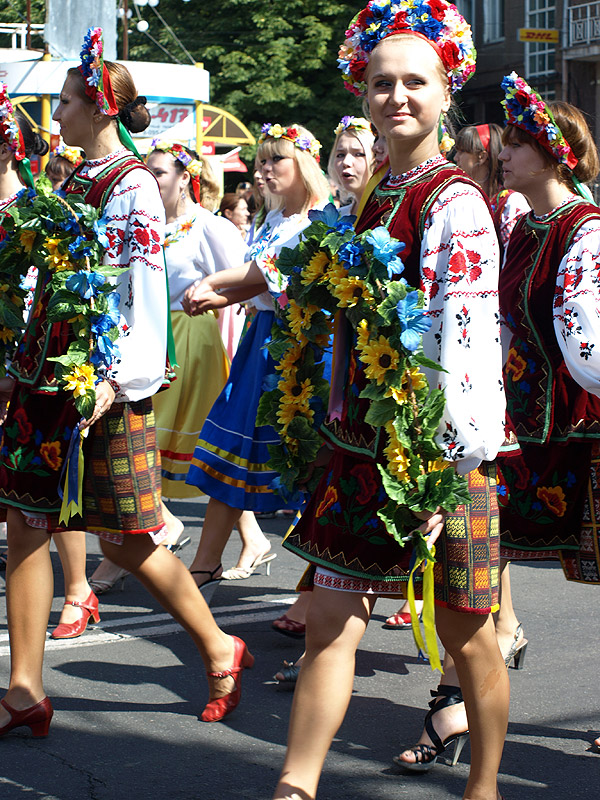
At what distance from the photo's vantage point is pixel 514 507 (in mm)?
3752

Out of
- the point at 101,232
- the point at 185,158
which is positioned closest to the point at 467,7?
the point at 185,158

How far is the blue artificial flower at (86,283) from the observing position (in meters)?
3.38

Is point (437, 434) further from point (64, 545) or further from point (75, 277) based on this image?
point (64, 545)

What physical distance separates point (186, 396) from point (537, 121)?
121 inches

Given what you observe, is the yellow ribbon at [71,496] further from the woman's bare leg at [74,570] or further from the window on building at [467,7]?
the window on building at [467,7]

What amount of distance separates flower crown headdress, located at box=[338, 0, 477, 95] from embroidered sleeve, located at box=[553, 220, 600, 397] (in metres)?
0.77

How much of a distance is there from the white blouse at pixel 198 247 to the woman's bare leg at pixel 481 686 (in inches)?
126

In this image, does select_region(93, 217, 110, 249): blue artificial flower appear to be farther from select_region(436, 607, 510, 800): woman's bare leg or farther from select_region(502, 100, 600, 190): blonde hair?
select_region(436, 607, 510, 800): woman's bare leg

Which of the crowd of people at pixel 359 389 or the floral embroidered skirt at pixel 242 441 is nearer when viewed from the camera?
the crowd of people at pixel 359 389

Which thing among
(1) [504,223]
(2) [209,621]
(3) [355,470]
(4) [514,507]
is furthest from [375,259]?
(1) [504,223]

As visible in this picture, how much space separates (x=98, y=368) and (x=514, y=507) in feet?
4.59

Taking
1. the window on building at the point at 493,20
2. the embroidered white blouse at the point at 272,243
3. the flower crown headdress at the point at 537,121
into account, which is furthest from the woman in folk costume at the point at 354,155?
the window on building at the point at 493,20

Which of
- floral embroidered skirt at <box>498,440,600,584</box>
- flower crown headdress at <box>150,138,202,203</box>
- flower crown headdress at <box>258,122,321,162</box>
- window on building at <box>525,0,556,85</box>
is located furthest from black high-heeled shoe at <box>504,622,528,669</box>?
window on building at <box>525,0,556,85</box>

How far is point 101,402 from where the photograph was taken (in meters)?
3.39
